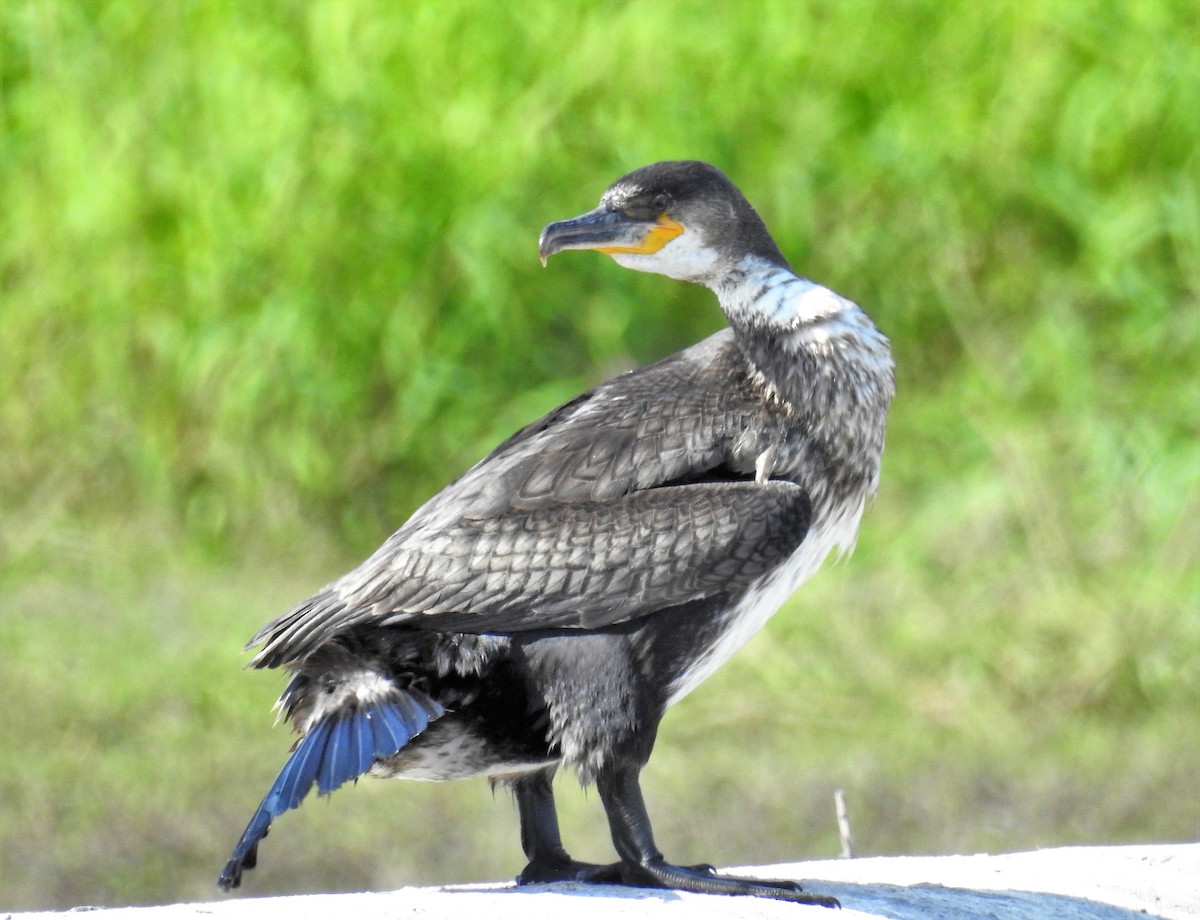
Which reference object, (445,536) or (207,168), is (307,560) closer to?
(207,168)

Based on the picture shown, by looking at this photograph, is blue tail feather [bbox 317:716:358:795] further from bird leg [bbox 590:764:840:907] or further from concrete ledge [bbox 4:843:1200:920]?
bird leg [bbox 590:764:840:907]

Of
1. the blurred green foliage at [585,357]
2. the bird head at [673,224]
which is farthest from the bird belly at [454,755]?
the blurred green foliage at [585,357]

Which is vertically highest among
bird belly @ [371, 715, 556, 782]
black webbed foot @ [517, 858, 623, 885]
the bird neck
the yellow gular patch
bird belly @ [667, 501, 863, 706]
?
the yellow gular patch

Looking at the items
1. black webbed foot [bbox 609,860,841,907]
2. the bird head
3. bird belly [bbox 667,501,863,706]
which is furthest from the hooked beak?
black webbed foot [bbox 609,860,841,907]

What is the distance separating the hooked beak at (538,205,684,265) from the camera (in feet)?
11.5

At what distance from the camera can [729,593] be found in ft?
10.5

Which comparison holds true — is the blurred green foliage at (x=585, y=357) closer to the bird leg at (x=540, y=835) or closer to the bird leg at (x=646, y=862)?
the bird leg at (x=540, y=835)

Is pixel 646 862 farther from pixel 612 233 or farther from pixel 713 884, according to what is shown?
pixel 612 233

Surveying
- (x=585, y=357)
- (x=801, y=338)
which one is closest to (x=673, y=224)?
(x=801, y=338)

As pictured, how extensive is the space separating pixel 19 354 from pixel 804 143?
3.26 meters

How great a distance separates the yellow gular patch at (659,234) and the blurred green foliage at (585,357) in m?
2.30

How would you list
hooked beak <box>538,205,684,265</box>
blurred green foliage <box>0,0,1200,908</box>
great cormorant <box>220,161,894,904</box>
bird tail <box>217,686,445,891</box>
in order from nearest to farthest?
bird tail <box>217,686,445,891</box> → great cormorant <box>220,161,894,904</box> → hooked beak <box>538,205,684,265</box> → blurred green foliage <box>0,0,1200,908</box>

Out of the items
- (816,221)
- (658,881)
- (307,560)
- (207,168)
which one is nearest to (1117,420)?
(816,221)

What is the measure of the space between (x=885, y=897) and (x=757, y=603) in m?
0.63
